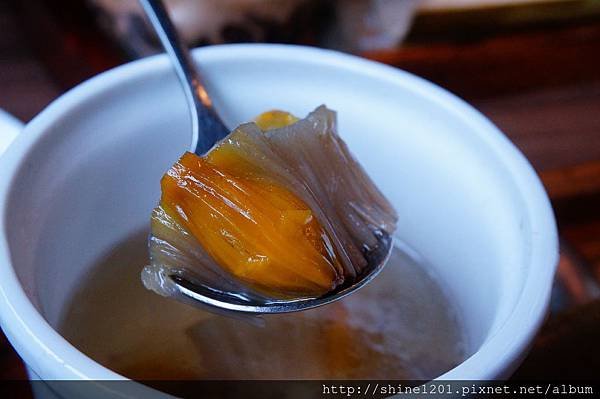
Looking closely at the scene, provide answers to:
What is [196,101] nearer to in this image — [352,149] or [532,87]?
[352,149]

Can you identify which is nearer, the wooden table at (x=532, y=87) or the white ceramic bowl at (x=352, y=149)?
the white ceramic bowl at (x=352, y=149)

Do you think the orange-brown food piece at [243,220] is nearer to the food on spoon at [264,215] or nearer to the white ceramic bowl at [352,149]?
the food on spoon at [264,215]

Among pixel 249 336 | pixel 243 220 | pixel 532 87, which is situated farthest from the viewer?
pixel 532 87

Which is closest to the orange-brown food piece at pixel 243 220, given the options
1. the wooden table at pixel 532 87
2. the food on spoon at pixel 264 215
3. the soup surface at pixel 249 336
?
the food on spoon at pixel 264 215

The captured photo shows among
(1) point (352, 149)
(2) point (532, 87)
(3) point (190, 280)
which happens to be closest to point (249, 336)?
(3) point (190, 280)

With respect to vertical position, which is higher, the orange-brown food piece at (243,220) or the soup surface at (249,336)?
the orange-brown food piece at (243,220)

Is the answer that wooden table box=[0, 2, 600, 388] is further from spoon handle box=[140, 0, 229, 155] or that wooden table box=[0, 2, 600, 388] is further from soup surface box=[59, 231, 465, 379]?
spoon handle box=[140, 0, 229, 155]
